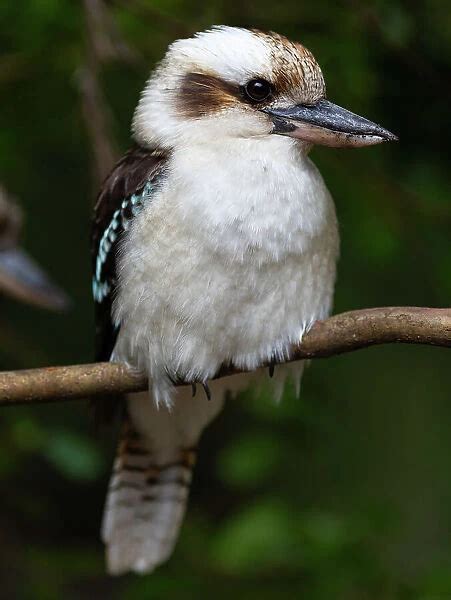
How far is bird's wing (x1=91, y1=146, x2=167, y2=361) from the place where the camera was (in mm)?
2145

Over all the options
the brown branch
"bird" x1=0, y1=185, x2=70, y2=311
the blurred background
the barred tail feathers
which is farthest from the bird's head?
"bird" x1=0, y1=185, x2=70, y2=311

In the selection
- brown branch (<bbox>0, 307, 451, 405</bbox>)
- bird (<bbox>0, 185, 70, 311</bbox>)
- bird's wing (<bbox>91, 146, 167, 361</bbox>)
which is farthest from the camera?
bird (<bbox>0, 185, 70, 311</bbox>)

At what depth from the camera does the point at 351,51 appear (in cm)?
286

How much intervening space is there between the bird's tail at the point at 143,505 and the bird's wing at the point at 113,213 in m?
0.40

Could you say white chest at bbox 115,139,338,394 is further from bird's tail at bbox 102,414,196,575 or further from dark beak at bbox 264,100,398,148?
bird's tail at bbox 102,414,196,575

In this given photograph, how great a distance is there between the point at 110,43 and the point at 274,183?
107cm

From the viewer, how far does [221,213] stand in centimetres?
203

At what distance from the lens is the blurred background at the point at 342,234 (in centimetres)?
276

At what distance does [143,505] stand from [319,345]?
924 millimetres

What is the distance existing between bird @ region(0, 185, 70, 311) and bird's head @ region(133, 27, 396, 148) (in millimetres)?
1304

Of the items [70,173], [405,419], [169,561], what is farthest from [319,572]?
[70,173]

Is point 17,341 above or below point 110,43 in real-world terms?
below

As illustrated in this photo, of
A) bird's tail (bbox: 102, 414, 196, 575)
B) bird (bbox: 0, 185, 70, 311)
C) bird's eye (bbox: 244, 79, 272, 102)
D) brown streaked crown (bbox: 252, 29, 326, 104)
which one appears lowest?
bird's tail (bbox: 102, 414, 196, 575)

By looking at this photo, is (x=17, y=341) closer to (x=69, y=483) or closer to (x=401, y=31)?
(x=69, y=483)
